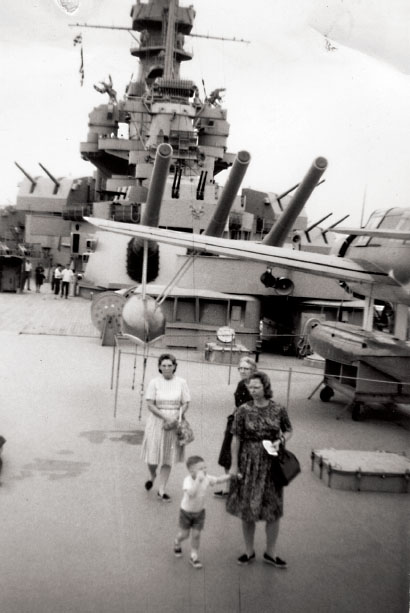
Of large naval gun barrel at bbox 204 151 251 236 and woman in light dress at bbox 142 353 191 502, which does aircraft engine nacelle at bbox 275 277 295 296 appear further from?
woman in light dress at bbox 142 353 191 502

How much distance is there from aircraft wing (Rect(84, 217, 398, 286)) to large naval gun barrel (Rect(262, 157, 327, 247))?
2.14 ft

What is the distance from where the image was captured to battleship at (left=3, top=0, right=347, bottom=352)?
14984 mm

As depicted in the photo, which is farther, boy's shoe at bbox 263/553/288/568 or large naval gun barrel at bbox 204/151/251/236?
large naval gun barrel at bbox 204/151/251/236

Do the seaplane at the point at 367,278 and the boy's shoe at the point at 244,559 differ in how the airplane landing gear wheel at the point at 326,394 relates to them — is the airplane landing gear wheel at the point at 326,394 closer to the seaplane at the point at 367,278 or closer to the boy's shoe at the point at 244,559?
the seaplane at the point at 367,278

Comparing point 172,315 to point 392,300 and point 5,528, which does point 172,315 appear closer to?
point 392,300

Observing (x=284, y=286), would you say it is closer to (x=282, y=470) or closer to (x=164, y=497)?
(x=164, y=497)

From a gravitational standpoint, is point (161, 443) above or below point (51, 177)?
below

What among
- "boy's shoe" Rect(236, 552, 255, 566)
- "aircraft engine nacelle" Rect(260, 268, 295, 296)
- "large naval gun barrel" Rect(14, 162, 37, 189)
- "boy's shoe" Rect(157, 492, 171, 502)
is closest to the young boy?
"boy's shoe" Rect(236, 552, 255, 566)

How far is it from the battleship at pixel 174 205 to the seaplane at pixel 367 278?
2.22 feet

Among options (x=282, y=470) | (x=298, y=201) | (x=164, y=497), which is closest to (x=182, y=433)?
(x=164, y=497)

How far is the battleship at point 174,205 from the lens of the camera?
14984mm

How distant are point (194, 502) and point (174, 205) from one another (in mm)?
15471

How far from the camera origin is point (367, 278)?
363 inches

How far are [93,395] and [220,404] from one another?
73.6 inches
